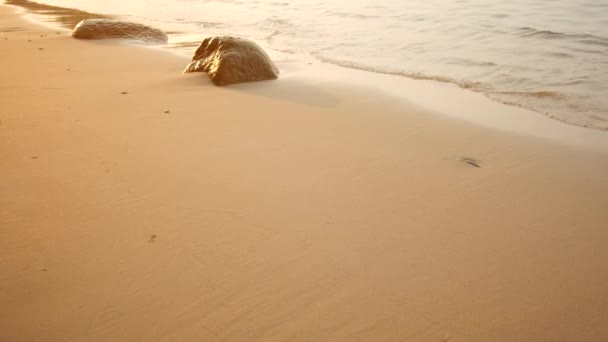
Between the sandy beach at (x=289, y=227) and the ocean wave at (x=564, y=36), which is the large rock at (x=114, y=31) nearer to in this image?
the sandy beach at (x=289, y=227)

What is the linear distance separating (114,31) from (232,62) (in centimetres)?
325

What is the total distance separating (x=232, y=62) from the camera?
4488mm

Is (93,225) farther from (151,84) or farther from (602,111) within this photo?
(602,111)

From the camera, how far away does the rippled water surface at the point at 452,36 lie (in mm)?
4609

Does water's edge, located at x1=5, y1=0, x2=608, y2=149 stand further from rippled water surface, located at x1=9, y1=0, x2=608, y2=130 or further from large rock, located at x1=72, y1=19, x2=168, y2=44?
large rock, located at x1=72, y1=19, x2=168, y2=44

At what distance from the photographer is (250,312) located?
161cm

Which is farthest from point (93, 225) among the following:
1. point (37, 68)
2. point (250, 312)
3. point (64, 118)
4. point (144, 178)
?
point (37, 68)

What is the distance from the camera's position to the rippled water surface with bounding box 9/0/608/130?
4609 mm

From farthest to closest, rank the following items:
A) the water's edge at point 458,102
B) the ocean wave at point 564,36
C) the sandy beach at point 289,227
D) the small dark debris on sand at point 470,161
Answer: the ocean wave at point 564,36 → the water's edge at point 458,102 → the small dark debris on sand at point 470,161 → the sandy beach at point 289,227

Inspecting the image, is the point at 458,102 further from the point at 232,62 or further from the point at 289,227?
the point at 289,227

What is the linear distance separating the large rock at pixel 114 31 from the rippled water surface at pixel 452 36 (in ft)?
1.52

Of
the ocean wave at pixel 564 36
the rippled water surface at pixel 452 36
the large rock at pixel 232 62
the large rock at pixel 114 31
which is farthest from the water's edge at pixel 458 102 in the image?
the ocean wave at pixel 564 36

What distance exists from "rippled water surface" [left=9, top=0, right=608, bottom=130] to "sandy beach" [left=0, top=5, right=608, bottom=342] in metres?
1.57

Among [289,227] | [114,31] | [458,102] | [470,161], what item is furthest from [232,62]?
[114,31]
